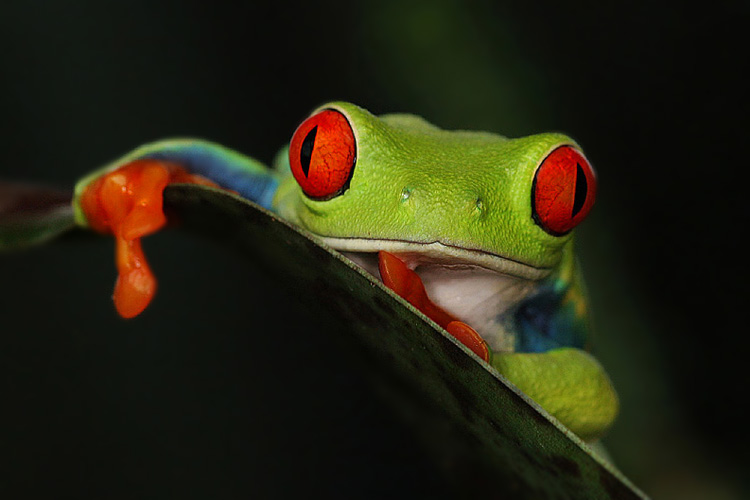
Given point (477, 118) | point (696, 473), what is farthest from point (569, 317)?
point (696, 473)

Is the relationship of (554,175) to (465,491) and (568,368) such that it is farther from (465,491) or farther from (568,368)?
(465,491)

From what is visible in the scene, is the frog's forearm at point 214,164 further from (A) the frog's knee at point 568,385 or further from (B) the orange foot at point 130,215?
(A) the frog's knee at point 568,385

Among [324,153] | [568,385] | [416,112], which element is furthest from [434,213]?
[416,112]

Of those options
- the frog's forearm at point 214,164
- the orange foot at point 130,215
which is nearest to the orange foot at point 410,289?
the orange foot at point 130,215

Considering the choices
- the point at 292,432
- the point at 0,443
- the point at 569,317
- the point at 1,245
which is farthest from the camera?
the point at 292,432

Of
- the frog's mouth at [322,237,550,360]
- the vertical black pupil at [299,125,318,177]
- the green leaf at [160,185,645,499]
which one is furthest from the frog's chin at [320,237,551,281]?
the green leaf at [160,185,645,499]

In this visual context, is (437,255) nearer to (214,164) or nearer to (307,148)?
(307,148)

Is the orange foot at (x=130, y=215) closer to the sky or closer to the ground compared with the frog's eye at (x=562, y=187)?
closer to the ground
